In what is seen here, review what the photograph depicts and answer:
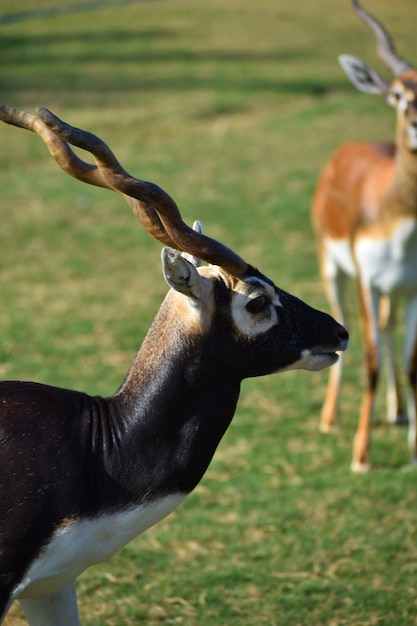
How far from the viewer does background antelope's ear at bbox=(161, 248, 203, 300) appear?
120 inches

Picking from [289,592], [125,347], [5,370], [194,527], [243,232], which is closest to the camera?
[289,592]

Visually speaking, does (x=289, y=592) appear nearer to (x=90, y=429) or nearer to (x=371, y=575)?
(x=371, y=575)

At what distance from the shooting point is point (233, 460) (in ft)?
20.2

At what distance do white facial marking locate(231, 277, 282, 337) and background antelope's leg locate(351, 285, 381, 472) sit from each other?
2897mm

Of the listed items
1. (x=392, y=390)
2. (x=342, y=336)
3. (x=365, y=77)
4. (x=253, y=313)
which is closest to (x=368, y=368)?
(x=392, y=390)

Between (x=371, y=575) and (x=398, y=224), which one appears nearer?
(x=371, y=575)

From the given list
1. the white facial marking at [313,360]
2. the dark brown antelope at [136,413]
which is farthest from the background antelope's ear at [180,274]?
the white facial marking at [313,360]

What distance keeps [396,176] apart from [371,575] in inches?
93.5

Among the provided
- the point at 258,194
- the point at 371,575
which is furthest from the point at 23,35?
the point at 371,575

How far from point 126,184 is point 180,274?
31 cm

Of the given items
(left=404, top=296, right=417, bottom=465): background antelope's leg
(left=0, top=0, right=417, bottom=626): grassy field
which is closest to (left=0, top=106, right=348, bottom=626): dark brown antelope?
(left=0, top=0, right=417, bottom=626): grassy field

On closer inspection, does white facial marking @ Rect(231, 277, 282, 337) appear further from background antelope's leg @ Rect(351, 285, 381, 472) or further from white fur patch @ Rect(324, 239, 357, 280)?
white fur patch @ Rect(324, 239, 357, 280)

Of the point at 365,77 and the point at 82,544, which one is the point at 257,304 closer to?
the point at 82,544

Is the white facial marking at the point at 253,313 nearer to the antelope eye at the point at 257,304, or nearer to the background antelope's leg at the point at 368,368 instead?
the antelope eye at the point at 257,304
